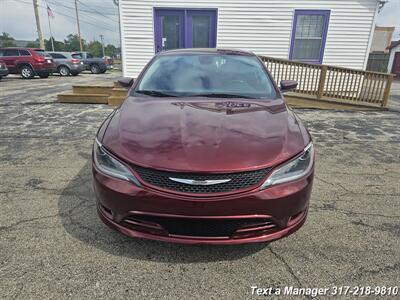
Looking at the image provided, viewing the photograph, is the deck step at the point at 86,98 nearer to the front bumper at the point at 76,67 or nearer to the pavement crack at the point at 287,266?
the pavement crack at the point at 287,266

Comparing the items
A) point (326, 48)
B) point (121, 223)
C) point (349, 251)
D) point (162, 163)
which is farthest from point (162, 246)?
point (326, 48)

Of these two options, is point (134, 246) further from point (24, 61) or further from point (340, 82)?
point (24, 61)

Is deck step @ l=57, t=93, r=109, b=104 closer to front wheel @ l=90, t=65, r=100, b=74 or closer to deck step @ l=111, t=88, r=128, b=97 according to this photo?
deck step @ l=111, t=88, r=128, b=97

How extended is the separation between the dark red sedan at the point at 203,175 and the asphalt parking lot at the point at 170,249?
296 millimetres

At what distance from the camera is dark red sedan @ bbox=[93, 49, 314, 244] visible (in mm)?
1755

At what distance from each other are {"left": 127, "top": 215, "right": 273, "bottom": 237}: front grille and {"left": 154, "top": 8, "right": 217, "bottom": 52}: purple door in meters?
7.72

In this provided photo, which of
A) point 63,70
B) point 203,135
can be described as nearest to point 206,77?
point 203,135

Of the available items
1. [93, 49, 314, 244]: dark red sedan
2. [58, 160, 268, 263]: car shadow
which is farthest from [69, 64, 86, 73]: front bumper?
[93, 49, 314, 244]: dark red sedan

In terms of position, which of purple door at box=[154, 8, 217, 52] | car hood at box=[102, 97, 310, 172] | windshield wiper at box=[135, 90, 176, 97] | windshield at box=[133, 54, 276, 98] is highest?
purple door at box=[154, 8, 217, 52]

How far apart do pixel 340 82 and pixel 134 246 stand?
7.92 m

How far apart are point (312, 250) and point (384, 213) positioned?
1.11 m

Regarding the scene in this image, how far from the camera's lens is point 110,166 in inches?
76.4

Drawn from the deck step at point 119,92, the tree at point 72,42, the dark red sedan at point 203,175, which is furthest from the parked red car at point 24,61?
the tree at point 72,42

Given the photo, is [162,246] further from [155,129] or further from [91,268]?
[155,129]
